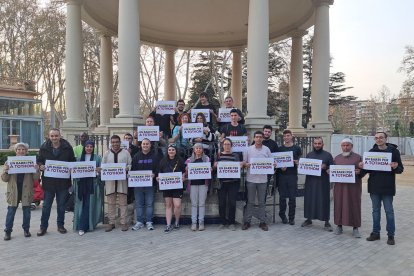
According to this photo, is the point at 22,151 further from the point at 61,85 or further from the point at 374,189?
the point at 61,85

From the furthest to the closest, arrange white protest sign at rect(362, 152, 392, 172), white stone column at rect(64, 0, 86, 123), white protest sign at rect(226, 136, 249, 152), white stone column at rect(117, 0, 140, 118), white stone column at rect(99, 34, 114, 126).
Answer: white stone column at rect(99, 34, 114, 126) < white stone column at rect(64, 0, 86, 123) < white stone column at rect(117, 0, 140, 118) < white protest sign at rect(226, 136, 249, 152) < white protest sign at rect(362, 152, 392, 172)

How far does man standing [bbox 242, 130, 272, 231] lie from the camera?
7777 millimetres

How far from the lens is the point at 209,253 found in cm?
609

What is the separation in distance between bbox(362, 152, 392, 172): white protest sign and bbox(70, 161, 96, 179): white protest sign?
5.41m

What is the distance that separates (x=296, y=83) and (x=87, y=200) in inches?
452

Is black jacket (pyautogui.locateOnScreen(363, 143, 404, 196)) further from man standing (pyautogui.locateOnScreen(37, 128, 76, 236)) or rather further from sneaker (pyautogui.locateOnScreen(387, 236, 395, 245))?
man standing (pyautogui.locateOnScreen(37, 128, 76, 236))

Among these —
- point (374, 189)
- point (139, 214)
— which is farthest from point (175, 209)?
point (374, 189)

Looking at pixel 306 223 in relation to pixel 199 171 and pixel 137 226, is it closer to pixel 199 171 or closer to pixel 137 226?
pixel 199 171

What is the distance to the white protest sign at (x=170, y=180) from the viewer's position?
750cm

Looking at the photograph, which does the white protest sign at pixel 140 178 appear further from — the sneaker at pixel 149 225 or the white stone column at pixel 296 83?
the white stone column at pixel 296 83

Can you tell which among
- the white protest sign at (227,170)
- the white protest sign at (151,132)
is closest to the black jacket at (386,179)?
the white protest sign at (227,170)

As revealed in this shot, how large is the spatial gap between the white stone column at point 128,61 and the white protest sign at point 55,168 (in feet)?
8.63

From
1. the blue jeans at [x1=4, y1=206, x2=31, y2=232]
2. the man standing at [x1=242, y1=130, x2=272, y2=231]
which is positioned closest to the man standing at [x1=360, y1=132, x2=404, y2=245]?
the man standing at [x1=242, y1=130, x2=272, y2=231]

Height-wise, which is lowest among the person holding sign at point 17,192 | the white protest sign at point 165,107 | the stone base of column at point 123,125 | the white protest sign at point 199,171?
the person holding sign at point 17,192
